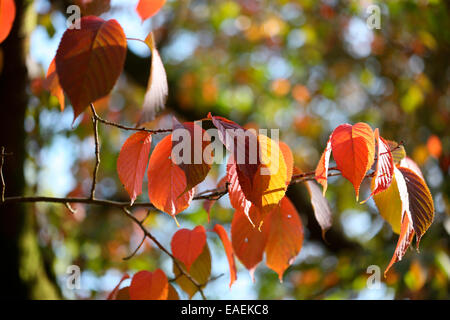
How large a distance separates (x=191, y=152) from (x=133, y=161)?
0.16 meters

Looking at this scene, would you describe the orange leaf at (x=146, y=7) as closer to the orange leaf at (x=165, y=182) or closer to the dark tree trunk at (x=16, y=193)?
the orange leaf at (x=165, y=182)

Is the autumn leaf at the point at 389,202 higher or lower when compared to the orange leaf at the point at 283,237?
higher

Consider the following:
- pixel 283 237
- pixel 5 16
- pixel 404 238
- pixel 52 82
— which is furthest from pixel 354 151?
pixel 5 16

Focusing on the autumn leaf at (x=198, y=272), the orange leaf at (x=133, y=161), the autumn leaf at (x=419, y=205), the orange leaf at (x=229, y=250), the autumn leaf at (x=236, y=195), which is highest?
the orange leaf at (x=133, y=161)

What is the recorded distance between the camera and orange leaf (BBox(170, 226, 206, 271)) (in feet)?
2.97

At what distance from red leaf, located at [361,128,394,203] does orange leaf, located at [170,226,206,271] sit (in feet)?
1.28

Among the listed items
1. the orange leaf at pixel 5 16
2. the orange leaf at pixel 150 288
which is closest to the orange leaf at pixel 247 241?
the orange leaf at pixel 150 288

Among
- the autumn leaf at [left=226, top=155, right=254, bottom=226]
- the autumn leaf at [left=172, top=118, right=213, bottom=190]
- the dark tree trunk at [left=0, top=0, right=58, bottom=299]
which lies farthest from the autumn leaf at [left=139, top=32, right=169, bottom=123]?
the dark tree trunk at [left=0, top=0, right=58, bottom=299]

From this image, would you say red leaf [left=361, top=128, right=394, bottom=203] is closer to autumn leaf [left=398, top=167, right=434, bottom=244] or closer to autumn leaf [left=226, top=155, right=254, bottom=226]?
autumn leaf [left=398, top=167, right=434, bottom=244]

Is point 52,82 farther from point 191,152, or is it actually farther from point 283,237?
point 283,237

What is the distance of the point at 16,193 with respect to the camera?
144 centimetres

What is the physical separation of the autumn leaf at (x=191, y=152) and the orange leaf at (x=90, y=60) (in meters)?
0.11

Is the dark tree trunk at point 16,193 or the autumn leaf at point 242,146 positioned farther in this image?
the dark tree trunk at point 16,193

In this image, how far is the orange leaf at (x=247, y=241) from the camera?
875 millimetres
